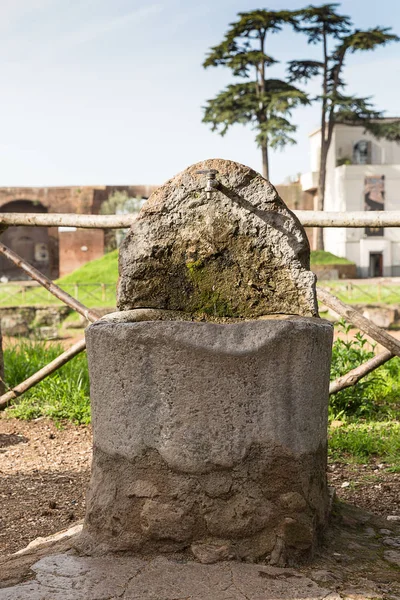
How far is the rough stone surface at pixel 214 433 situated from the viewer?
2264 mm

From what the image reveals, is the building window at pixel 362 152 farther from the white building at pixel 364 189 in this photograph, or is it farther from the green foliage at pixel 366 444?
the green foliage at pixel 366 444

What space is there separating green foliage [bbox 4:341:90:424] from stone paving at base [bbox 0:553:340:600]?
2896 mm

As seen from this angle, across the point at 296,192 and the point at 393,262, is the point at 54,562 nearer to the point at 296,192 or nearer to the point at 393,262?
the point at 393,262

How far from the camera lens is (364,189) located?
27.8 metres

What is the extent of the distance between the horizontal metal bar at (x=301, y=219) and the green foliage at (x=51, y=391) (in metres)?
1.30

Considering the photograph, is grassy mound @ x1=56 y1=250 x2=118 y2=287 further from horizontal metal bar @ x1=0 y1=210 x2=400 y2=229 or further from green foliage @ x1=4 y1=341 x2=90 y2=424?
horizontal metal bar @ x1=0 y1=210 x2=400 y2=229

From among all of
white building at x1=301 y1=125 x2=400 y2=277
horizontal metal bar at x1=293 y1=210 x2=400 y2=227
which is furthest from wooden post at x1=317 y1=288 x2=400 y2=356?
white building at x1=301 y1=125 x2=400 y2=277

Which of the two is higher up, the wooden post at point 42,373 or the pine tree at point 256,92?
the pine tree at point 256,92

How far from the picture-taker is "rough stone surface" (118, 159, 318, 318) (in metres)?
2.54

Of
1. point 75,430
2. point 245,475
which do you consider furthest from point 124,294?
point 75,430

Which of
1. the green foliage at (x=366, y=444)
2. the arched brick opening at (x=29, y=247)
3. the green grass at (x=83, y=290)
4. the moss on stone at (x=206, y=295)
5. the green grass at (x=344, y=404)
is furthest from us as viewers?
the arched brick opening at (x=29, y=247)

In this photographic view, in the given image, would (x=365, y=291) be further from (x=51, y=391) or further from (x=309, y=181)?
(x=51, y=391)

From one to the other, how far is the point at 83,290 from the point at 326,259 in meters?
8.93

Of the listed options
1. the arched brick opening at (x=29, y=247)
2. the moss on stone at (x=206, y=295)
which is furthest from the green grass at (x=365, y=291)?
the arched brick opening at (x=29, y=247)
